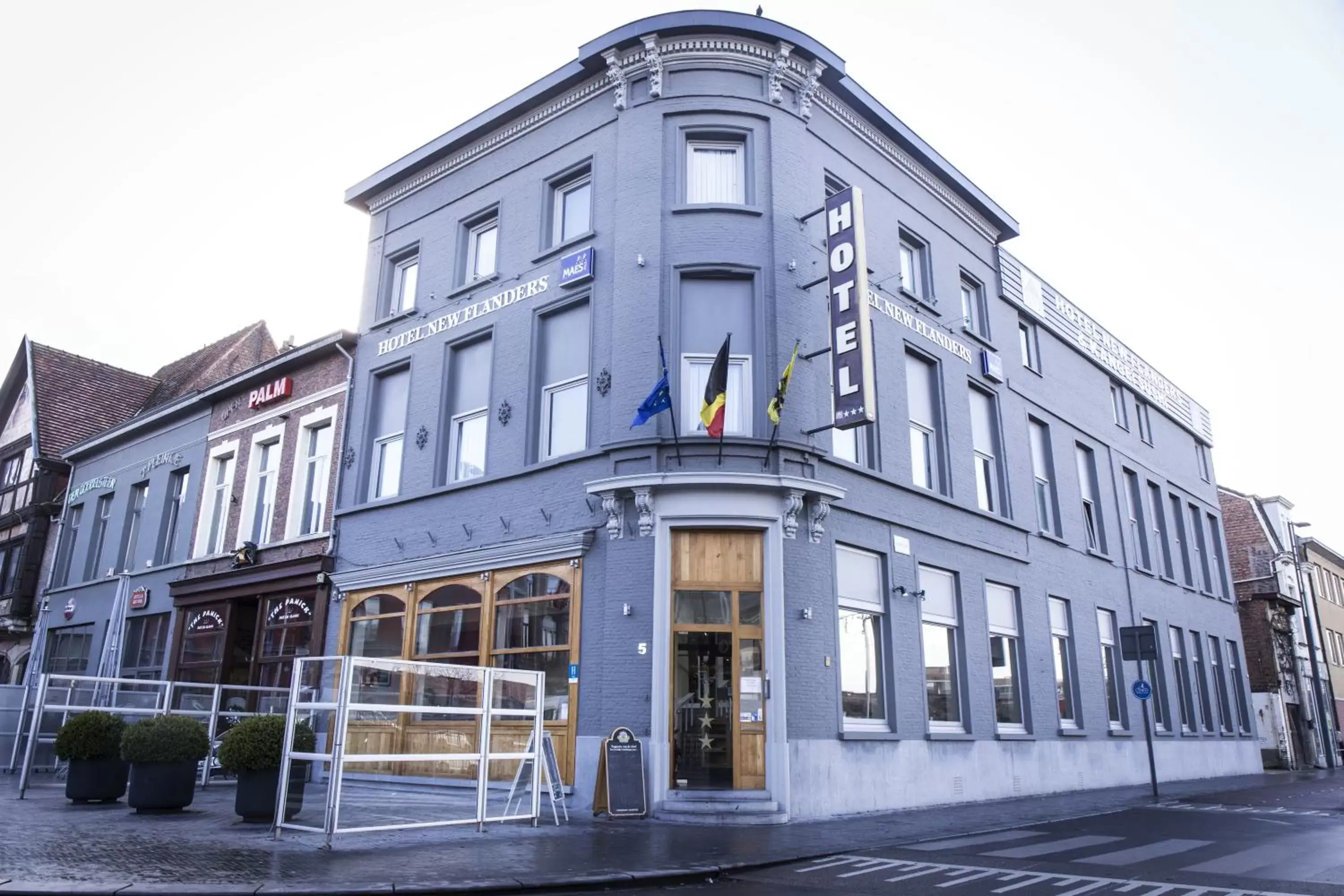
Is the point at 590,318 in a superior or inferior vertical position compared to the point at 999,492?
superior

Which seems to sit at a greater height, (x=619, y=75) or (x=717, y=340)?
(x=619, y=75)

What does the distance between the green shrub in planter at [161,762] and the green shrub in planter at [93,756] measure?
0.96m

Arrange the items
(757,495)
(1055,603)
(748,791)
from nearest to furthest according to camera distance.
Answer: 1. (748,791)
2. (757,495)
3. (1055,603)

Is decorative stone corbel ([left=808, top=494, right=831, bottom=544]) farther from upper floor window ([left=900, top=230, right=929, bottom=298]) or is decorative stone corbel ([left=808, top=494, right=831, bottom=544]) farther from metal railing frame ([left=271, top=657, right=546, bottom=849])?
upper floor window ([left=900, top=230, right=929, bottom=298])

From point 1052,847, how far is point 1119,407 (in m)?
19.9

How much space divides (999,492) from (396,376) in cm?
1320

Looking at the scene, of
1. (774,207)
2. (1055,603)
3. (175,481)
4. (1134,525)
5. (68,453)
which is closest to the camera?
(774,207)

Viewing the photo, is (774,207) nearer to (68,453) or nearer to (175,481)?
(175,481)

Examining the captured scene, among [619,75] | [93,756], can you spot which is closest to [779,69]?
[619,75]

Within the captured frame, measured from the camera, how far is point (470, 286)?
18.8 meters

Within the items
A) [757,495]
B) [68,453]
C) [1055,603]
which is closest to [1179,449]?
[1055,603]

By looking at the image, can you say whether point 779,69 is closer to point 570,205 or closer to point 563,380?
point 570,205

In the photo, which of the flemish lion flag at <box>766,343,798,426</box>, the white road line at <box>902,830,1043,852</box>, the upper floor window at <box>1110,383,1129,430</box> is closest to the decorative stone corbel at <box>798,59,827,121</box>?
the flemish lion flag at <box>766,343,798,426</box>

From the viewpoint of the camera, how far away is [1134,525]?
89.3ft
